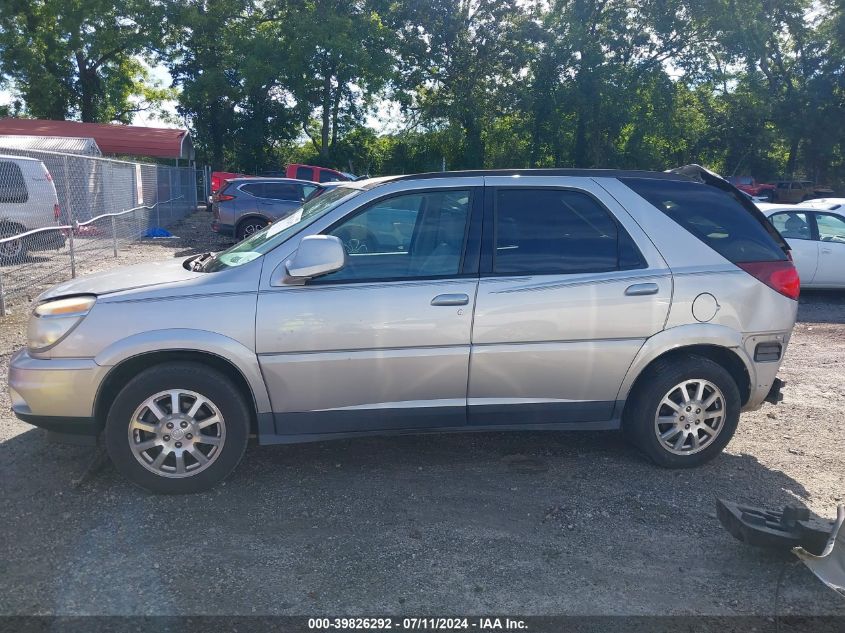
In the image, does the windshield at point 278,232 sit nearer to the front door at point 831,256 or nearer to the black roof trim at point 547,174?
the black roof trim at point 547,174

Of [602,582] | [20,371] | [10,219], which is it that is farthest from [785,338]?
[10,219]

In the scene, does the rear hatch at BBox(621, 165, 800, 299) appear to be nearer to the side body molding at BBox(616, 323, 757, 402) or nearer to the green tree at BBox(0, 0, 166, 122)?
the side body molding at BBox(616, 323, 757, 402)

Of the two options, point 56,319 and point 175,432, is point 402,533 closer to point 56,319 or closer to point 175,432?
point 175,432

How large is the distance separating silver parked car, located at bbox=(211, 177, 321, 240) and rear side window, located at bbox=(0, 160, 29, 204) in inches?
201

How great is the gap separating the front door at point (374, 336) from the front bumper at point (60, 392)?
957 millimetres

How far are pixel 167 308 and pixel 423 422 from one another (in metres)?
1.61

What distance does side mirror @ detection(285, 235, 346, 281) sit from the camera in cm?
409

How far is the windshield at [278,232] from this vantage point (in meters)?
4.41

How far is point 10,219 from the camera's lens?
12094mm

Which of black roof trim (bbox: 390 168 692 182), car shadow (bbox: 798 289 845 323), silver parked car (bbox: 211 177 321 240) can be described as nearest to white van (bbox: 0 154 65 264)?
silver parked car (bbox: 211 177 321 240)

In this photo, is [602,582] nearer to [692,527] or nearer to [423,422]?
[692,527]

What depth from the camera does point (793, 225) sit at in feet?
37.3

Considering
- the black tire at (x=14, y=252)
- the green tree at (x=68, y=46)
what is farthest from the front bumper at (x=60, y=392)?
the green tree at (x=68, y=46)

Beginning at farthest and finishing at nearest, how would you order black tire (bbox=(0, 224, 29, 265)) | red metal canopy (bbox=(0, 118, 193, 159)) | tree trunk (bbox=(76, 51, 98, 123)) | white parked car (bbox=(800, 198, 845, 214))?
1. tree trunk (bbox=(76, 51, 98, 123))
2. red metal canopy (bbox=(0, 118, 193, 159))
3. white parked car (bbox=(800, 198, 845, 214))
4. black tire (bbox=(0, 224, 29, 265))
